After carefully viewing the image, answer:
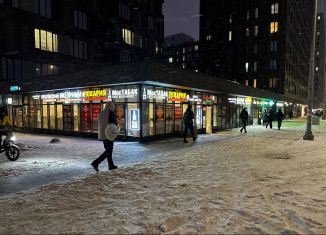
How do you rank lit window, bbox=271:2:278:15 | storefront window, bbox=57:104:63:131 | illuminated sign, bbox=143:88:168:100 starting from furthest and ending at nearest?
1. lit window, bbox=271:2:278:15
2. storefront window, bbox=57:104:63:131
3. illuminated sign, bbox=143:88:168:100

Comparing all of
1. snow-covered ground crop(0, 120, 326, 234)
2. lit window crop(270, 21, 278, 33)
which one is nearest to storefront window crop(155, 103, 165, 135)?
snow-covered ground crop(0, 120, 326, 234)

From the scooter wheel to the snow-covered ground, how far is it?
2.12 feet

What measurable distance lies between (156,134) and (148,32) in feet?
120

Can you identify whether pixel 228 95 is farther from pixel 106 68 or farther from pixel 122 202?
pixel 122 202

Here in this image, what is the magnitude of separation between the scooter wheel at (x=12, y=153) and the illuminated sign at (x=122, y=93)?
6637 mm

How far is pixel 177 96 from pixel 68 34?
22691 millimetres

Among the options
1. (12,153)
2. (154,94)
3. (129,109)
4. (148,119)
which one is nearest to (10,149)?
(12,153)

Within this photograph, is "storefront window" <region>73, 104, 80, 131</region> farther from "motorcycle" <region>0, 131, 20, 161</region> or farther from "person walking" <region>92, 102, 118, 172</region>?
"person walking" <region>92, 102, 118, 172</region>

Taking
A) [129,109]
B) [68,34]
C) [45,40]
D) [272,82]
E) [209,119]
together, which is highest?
[68,34]

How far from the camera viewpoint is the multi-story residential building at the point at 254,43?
191 ft

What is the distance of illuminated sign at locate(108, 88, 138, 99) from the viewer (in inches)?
599

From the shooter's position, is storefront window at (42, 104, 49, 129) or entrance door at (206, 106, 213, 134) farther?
entrance door at (206, 106, 213, 134)

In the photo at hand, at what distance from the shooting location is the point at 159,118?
16422 millimetres

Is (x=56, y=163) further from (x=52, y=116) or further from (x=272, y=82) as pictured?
(x=272, y=82)
